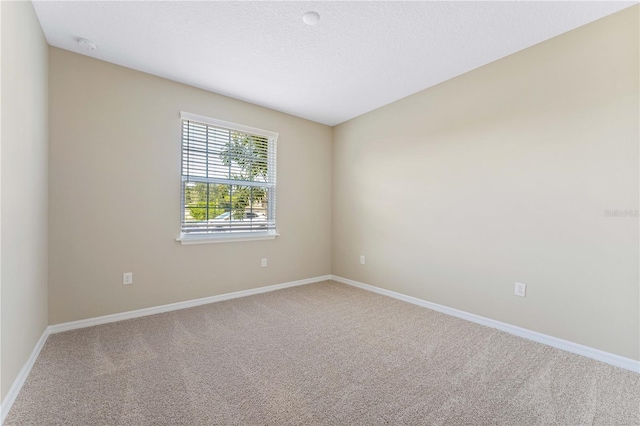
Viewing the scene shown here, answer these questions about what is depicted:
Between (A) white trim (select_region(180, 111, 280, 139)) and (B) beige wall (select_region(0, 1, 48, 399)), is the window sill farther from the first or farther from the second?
(A) white trim (select_region(180, 111, 280, 139))

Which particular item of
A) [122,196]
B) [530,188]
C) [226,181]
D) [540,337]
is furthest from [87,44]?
[540,337]

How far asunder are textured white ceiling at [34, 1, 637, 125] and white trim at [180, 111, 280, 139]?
353 millimetres

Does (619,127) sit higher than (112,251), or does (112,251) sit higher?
(619,127)

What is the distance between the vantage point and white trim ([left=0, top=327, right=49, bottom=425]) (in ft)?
4.81

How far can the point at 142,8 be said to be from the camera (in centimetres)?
201

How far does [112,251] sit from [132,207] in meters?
0.46

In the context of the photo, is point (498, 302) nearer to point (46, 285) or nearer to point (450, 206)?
point (450, 206)

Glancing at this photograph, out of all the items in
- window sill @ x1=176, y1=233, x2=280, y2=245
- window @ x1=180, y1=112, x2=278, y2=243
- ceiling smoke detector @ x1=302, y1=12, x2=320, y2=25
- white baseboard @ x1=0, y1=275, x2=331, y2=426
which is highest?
ceiling smoke detector @ x1=302, y1=12, x2=320, y2=25

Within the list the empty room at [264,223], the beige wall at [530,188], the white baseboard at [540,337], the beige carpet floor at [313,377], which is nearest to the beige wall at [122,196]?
the empty room at [264,223]

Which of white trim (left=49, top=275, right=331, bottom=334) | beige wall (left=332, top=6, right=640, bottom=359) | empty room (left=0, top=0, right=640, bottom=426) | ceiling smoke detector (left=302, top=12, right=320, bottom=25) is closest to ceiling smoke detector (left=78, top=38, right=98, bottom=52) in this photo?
empty room (left=0, top=0, right=640, bottom=426)

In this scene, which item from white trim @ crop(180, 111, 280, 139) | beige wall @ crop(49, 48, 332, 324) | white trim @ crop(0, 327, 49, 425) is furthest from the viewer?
white trim @ crop(180, 111, 280, 139)

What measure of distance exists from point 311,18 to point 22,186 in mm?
2240

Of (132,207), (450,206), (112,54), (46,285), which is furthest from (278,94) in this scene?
(46,285)

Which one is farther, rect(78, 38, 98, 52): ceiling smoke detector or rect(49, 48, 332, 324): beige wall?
rect(49, 48, 332, 324): beige wall
